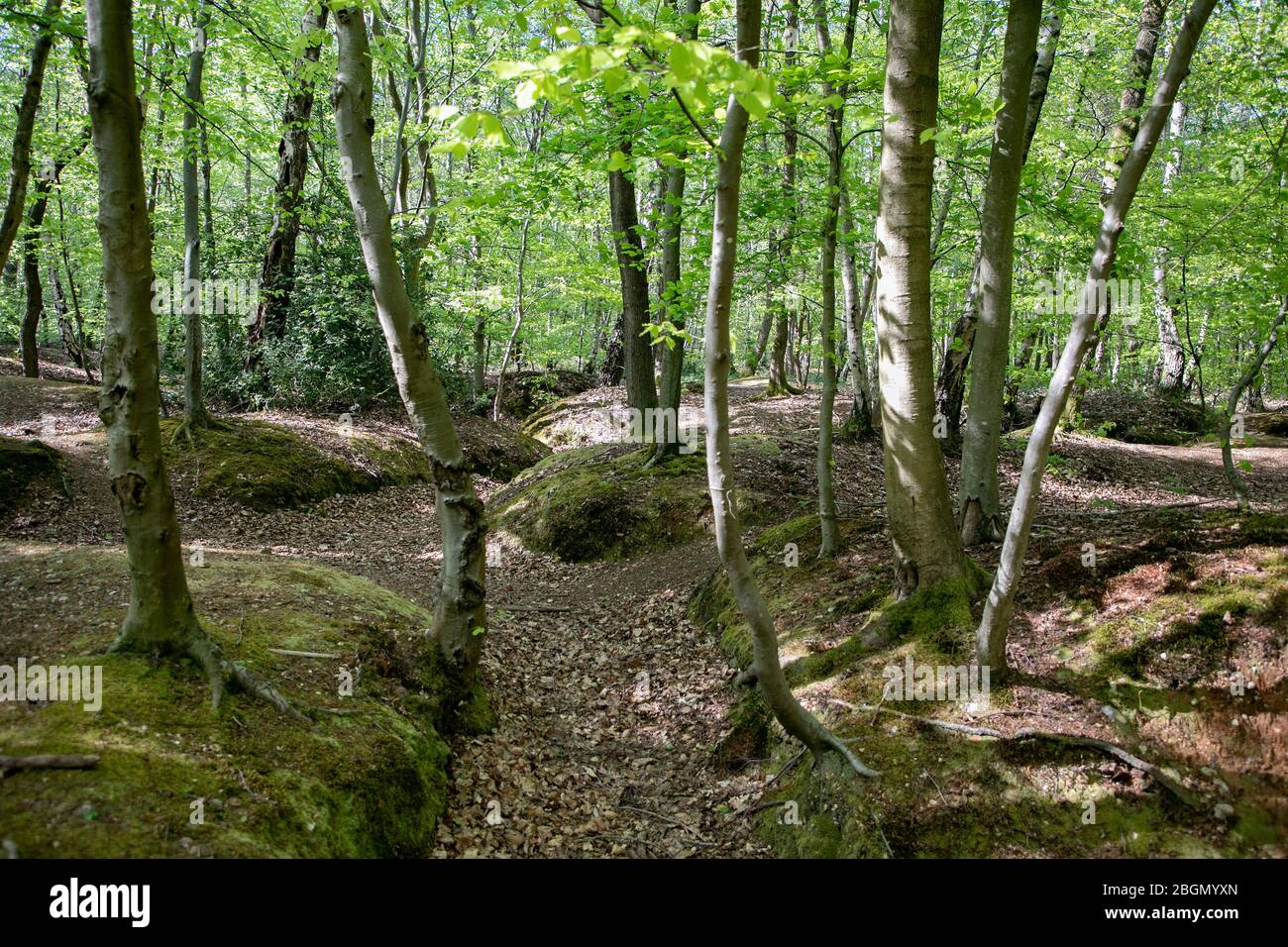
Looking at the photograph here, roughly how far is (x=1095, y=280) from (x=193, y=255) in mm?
11352

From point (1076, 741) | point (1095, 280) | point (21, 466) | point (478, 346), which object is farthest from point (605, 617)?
point (478, 346)

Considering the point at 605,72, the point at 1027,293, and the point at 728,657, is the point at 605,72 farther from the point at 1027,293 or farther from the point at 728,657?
the point at 1027,293

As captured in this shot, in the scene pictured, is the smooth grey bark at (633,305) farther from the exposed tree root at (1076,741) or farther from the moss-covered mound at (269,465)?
the exposed tree root at (1076,741)

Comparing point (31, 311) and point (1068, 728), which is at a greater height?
point (31, 311)

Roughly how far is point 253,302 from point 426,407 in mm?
12811

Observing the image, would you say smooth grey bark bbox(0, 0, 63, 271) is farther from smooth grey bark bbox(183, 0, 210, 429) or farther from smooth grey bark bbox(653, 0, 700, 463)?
smooth grey bark bbox(653, 0, 700, 463)

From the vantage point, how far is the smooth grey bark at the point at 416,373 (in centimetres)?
446

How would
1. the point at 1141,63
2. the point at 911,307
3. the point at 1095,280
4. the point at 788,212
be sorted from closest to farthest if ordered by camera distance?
the point at 1095,280 < the point at 911,307 < the point at 788,212 < the point at 1141,63

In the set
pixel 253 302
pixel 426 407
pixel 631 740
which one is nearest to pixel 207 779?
pixel 426 407

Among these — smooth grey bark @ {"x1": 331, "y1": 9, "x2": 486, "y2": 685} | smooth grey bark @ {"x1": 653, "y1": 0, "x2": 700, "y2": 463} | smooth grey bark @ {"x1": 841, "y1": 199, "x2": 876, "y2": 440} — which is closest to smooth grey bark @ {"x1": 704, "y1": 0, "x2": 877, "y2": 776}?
smooth grey bark @ {"x1": 331, "y1": 9, "x2": 486, "y2": 685}

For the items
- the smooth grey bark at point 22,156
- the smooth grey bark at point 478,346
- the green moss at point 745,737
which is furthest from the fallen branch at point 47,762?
the smooth grey bark at point 478,346

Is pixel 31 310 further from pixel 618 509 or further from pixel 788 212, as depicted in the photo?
pixel 788 212

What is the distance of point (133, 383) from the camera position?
12.5 feet

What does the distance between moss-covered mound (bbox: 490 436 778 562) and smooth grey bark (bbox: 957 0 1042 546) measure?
3629mm
